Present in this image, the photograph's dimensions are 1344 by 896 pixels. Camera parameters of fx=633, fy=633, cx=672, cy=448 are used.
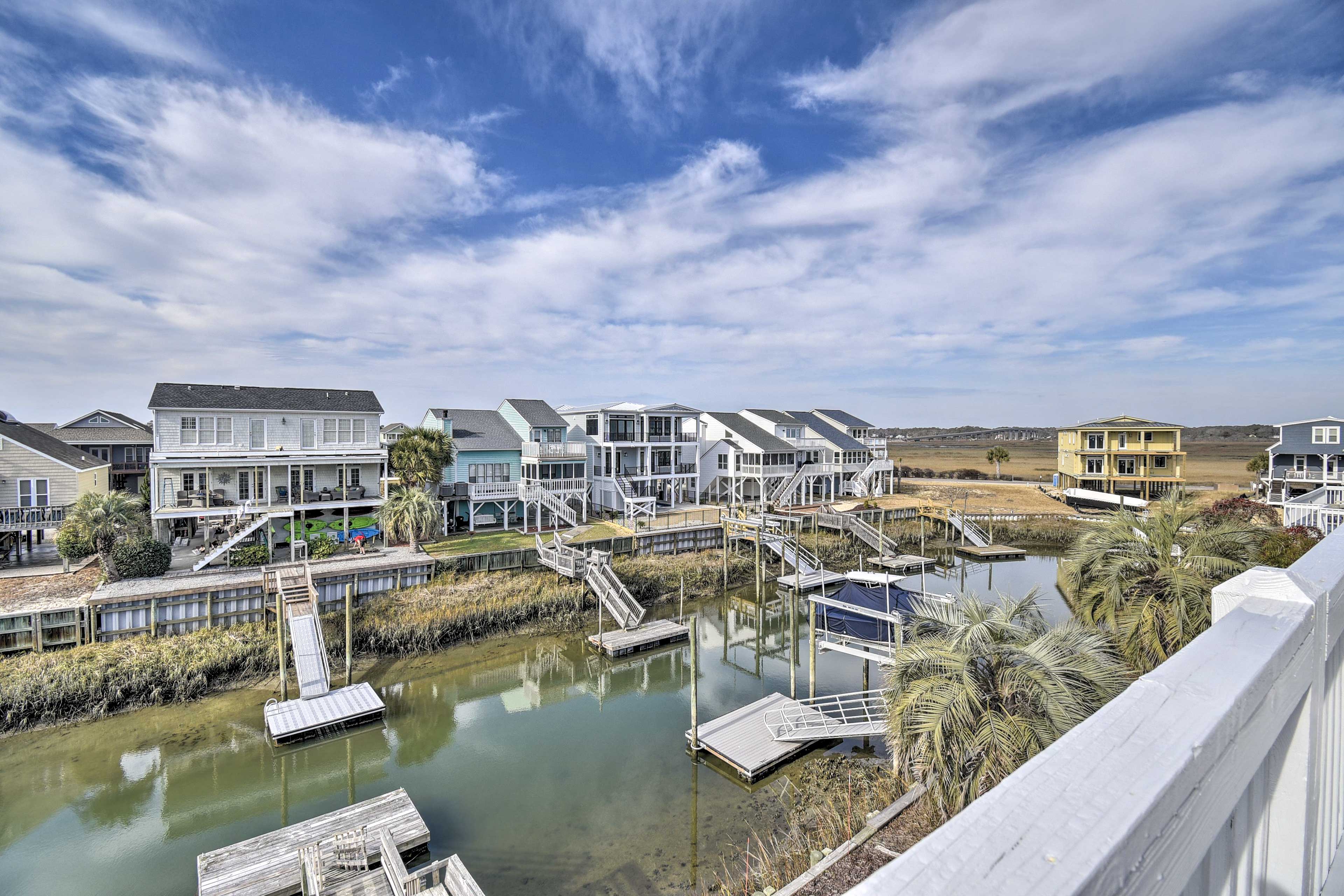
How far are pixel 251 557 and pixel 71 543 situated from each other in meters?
5.72

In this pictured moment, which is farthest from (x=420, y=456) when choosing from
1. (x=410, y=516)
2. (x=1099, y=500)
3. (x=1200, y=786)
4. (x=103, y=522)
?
(x=1099, y=500)

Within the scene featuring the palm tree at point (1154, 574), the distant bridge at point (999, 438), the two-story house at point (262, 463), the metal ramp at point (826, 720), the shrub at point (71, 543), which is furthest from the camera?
the distant bridge at point (999, 438)

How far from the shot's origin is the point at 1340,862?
8.68ft

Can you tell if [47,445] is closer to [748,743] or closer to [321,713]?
[321,713]

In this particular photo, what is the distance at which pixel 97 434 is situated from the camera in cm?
4269

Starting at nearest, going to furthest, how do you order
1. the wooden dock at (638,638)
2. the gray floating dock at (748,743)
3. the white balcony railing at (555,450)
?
the gray floating dock at (748,743)
the wooden dock at (638,638)
the white balcony railing at (555,450)

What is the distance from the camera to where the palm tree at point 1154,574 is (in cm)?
1223

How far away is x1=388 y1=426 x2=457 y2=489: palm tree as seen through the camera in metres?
32.0

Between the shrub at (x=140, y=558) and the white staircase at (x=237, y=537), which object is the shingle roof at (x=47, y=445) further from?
the shrub at (x=140, y=558)

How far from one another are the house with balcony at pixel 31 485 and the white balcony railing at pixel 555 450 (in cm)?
2007

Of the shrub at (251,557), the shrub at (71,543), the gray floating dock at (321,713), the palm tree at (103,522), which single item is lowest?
the gray floating dock at (321,713)

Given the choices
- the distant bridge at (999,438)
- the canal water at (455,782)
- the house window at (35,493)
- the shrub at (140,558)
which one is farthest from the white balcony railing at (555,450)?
the distant bridge at (999,438)

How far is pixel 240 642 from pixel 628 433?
25.7 m

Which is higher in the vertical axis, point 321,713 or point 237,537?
point 237,537
